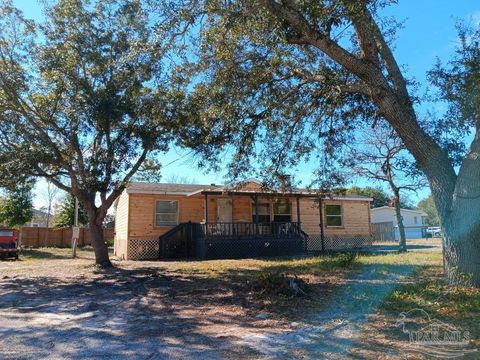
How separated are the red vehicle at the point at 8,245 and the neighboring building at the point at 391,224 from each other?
29.0 meters

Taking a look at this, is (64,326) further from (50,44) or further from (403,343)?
(50,44)

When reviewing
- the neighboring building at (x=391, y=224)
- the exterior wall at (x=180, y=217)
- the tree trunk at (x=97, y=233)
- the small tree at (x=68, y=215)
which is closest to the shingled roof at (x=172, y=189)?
the exterior wall at (x=180, y=217)

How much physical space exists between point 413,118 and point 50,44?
10.8m

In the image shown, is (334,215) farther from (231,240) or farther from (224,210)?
(231,240)

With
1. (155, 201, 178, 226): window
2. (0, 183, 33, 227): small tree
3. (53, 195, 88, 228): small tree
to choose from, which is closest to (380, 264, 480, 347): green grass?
(155, 201, 178, 226): window

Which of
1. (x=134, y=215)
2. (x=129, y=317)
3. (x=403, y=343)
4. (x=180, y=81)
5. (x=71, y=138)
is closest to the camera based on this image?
(x=403, y=343)

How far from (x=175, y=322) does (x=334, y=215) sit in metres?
19.6

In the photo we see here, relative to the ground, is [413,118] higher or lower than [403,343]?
higher

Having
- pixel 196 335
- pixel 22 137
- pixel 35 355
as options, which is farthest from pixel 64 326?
pixel 22 137

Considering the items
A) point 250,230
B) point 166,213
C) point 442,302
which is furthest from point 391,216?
point 442,302

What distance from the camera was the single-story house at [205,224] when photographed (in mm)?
19797

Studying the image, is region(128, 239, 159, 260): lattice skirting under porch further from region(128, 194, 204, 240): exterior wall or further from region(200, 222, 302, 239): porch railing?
region(200, 222, 302, 239): porch railing

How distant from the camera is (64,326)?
6930mm

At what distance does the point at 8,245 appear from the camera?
2348 centimetres
